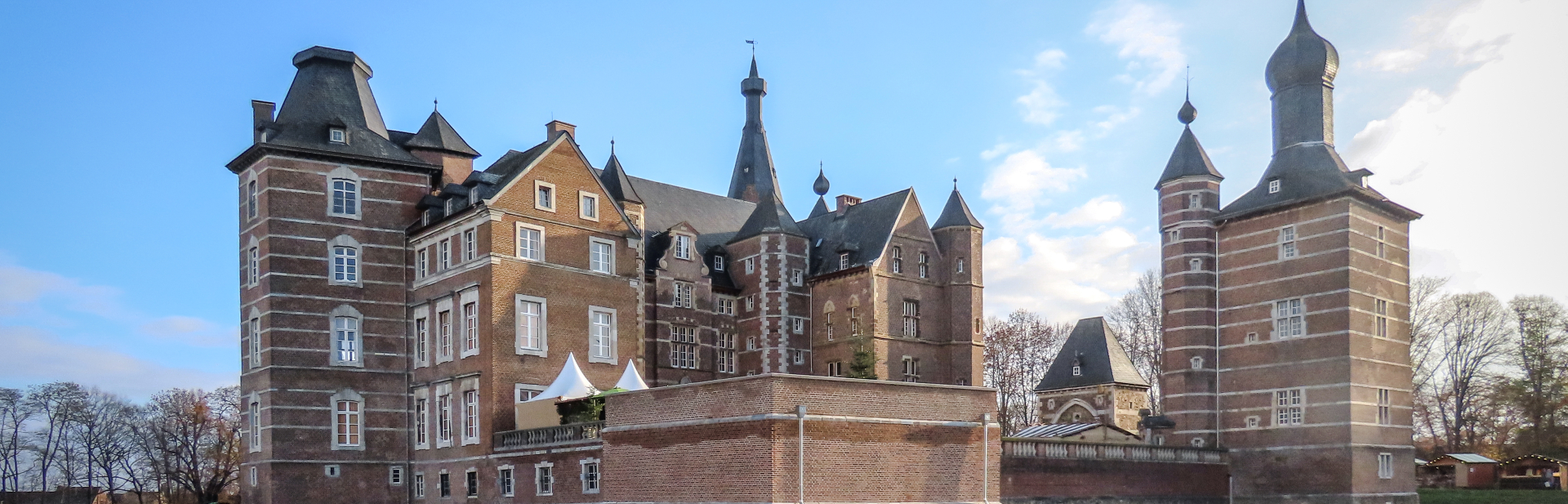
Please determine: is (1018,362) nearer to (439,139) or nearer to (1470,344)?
(1470,344)

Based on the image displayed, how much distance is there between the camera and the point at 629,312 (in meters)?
40.7

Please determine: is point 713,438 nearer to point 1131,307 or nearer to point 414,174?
point 414,174

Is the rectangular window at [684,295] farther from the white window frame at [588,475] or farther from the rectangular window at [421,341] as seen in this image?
the white window frame at [588,475]

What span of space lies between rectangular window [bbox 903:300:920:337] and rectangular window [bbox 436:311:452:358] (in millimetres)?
17286

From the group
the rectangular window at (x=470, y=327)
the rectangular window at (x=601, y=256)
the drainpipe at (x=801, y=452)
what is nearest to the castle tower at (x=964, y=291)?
the rectangular window at (x=601, y=256)

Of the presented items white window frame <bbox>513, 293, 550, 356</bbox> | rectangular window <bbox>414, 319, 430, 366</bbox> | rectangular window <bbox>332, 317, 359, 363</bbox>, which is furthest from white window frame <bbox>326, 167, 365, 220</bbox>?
white window frame <bbox>513, 293, 550, 356</bbox>

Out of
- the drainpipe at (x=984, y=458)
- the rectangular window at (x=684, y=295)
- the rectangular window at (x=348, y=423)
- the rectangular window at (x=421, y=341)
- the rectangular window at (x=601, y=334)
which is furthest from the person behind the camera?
the rectangular window at (x=684, y=295)

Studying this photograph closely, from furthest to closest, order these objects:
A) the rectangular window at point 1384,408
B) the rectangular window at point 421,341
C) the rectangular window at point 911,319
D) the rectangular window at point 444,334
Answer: the rectangular window at point 911,319, the rectangular window at point 1384,408, the rectangular window at point 421,341, the rectangular window at point 444,334

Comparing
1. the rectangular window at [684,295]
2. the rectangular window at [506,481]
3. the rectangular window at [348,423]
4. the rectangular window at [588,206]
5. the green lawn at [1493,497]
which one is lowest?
the green lawn at [1493,497]

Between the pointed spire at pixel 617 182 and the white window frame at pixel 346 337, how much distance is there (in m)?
9.76

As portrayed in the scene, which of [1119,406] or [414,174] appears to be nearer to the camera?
[414,174]

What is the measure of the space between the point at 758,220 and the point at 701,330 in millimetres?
4882

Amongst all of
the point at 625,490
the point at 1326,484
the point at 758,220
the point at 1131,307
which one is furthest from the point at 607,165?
the point at 1131,307

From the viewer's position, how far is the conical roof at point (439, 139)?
137ft
